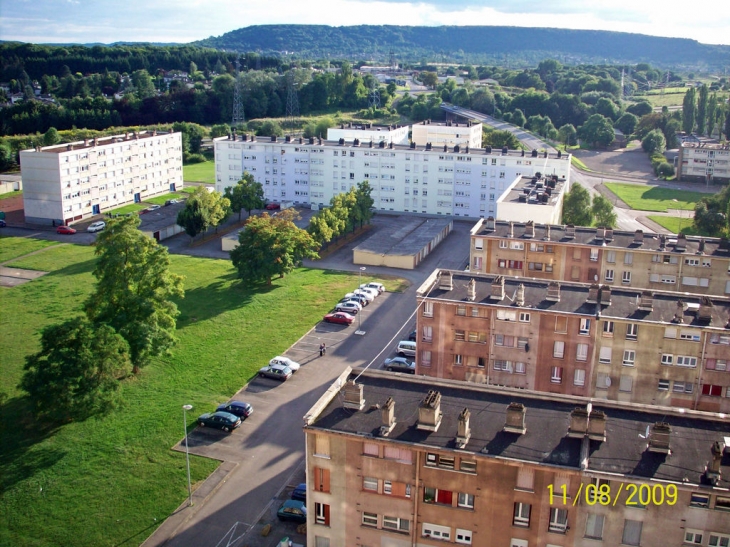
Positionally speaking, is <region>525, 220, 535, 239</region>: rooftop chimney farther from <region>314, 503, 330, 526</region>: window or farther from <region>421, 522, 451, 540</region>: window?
<region>314, 503, 330, 526</region>: window

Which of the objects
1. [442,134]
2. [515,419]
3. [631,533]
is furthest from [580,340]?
[442,134]

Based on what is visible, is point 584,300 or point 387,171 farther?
point 387,171

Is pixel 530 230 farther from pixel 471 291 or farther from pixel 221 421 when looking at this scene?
pixel 221 421

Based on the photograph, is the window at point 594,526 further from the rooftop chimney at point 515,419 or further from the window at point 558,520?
the rooftop chimney at point 515,419

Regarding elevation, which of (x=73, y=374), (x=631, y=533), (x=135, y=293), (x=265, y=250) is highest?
(x=135, y=293)

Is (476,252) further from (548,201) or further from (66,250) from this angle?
(66,250)

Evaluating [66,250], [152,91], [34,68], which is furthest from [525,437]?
[34,68]

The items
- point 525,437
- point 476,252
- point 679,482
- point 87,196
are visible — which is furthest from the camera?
point 87,196
